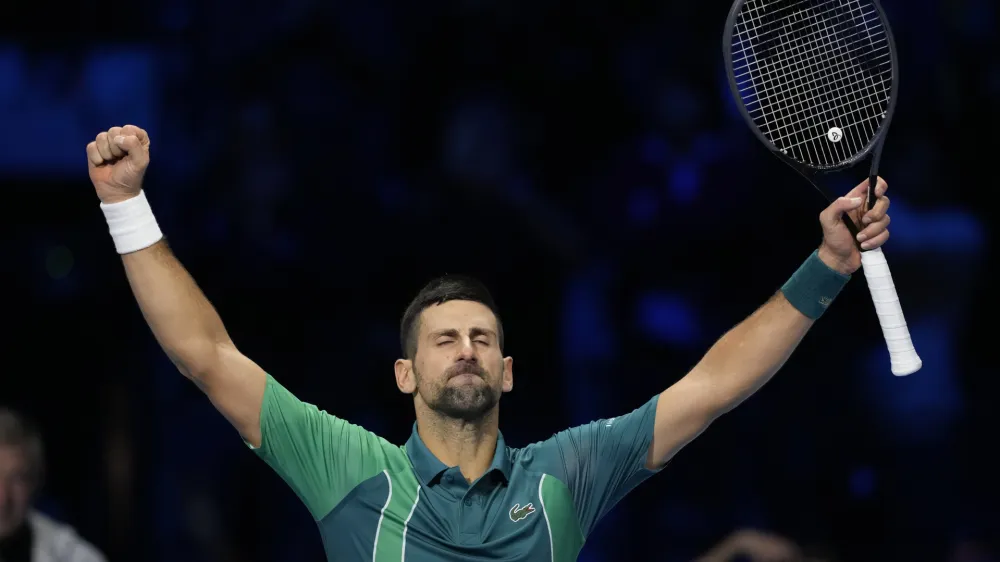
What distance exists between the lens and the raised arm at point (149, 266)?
3.14 m

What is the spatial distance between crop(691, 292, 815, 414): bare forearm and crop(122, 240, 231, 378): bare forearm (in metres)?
1.29

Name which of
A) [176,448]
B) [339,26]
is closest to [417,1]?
[339,26]

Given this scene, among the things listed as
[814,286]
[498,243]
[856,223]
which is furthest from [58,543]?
[856,223]

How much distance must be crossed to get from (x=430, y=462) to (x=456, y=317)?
40cm

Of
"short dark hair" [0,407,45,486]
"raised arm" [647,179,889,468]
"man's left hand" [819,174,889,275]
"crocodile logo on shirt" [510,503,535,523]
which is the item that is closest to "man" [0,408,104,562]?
"short dark hair" [0,407,45,486]

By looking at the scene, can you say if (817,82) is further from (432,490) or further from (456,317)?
(432,490)

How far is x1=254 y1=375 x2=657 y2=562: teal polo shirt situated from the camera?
3.25 metres

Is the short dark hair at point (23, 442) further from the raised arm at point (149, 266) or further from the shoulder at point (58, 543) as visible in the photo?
the raised arm at point (149, 266)

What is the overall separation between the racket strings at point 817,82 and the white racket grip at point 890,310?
0.98ft

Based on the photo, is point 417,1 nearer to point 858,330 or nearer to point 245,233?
point 245,233

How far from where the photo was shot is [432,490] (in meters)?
3.34

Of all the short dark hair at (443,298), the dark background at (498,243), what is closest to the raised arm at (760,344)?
the short dark hair at (443,298)

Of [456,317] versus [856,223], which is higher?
[856,223]

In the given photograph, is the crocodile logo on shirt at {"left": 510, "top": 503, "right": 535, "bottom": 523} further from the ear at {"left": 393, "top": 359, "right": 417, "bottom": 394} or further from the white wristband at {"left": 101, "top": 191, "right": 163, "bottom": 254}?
the white wristband at {"left": 101, "top": 191, "right": 163, "bottom": 254}
